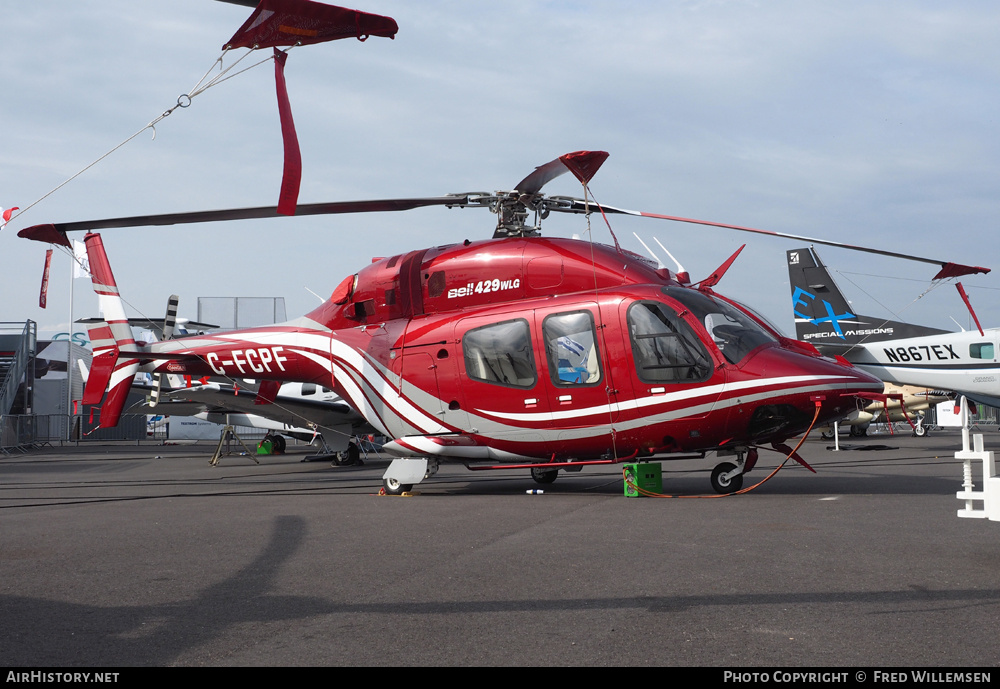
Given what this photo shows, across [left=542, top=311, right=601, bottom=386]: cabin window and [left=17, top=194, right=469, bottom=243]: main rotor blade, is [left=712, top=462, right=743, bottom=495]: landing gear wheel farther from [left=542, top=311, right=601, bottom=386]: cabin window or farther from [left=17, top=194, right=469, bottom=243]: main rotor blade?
[left=17, top=194, right=469, bottom=243]: main rotor blade

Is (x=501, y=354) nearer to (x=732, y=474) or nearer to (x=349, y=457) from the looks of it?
(x=732, y=474)

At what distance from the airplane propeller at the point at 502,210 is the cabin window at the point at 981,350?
15241 mm

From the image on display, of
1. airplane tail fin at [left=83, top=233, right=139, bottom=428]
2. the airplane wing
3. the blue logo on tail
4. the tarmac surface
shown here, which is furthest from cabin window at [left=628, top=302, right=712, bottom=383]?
the blue logo on tail

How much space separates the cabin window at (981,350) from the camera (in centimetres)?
2392

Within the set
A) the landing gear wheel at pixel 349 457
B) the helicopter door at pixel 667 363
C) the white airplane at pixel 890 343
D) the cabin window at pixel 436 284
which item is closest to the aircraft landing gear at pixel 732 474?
the helicopter door at pixel 667 363

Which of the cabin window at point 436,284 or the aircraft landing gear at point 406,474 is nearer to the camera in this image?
the aircraft landing gear at point 406,474

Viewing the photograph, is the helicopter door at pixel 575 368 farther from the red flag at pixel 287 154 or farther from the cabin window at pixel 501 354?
the red flag at pixel 287 154

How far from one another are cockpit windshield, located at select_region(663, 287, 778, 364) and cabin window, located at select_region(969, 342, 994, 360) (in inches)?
654

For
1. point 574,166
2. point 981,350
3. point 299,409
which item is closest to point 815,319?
point 981,350

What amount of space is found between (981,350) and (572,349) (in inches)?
723

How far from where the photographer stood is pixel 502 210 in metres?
11.8

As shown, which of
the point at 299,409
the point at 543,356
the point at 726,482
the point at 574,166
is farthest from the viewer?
the point at 299,409

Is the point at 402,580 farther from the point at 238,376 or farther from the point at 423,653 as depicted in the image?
the point at 238,376
